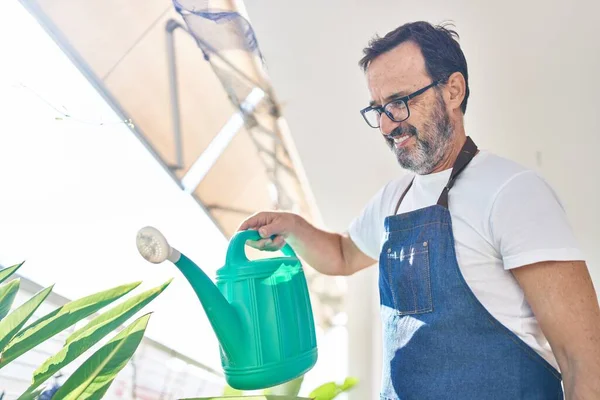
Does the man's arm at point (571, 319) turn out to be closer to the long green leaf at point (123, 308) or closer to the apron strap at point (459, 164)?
the apron strap at point (459, 164)

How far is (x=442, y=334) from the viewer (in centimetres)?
100

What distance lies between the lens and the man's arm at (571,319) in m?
0.85

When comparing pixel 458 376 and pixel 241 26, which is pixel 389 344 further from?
pixel 241 26

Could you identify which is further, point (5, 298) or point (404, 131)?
point (404, 131)

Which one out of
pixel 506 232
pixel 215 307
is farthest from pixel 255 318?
pixel 506 232

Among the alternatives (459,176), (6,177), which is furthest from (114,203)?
(459,176)

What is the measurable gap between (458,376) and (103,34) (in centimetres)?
117

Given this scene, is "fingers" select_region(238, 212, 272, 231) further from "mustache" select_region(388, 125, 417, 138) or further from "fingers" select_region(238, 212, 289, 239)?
"mustache" select_region(388, 125, 417, 138)

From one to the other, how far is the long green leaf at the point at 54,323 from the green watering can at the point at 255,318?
0.59 ft

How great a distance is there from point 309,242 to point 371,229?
6.5 inches

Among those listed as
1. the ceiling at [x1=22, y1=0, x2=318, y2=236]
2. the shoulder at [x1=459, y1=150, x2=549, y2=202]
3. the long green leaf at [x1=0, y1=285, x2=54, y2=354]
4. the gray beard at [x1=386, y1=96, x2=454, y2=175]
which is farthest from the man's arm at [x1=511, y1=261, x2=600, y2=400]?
the ceiling at [x1=22, y1=0, x2=318, y2=236]

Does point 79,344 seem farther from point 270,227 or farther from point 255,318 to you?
point 270,227

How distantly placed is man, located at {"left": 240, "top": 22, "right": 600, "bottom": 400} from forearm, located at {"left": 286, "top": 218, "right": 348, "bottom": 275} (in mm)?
23

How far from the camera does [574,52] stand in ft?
5.26
